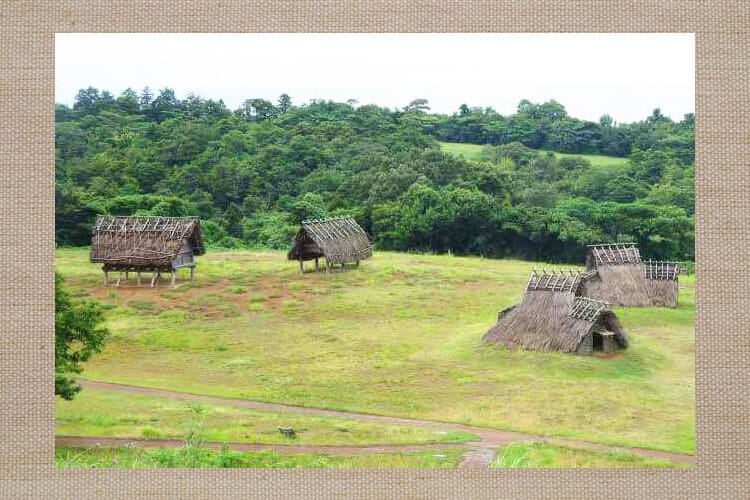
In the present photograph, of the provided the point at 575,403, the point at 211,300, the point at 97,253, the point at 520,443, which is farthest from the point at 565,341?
the point at 97,253

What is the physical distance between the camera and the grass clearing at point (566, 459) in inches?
252

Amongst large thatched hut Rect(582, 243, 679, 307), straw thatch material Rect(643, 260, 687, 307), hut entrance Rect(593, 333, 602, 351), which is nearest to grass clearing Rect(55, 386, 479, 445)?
hut entrance Rect(593, 333, 602, 351)

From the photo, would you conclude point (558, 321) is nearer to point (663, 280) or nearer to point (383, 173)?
point (663, 280)

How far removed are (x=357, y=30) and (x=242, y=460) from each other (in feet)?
9.60

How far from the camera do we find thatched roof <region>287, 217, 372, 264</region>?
8188 millimetres

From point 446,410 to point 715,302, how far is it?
1932mm

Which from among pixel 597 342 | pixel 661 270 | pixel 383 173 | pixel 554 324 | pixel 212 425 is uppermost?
pixel 383 173

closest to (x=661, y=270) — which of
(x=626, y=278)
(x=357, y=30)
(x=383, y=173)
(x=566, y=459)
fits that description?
(x=626, y=278)

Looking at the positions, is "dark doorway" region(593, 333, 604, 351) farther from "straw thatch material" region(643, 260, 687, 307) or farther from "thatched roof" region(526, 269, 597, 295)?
"straw thatch material" region(643, 260, 687, 307)

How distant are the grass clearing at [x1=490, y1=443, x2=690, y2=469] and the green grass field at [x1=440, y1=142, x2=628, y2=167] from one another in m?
2.52

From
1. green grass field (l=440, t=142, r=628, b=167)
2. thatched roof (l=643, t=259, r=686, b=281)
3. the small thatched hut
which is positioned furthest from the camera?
the small thatched hut

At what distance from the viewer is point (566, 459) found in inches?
254

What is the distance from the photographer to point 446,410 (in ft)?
22.6

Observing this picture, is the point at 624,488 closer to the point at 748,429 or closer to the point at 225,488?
the point at 748,429
